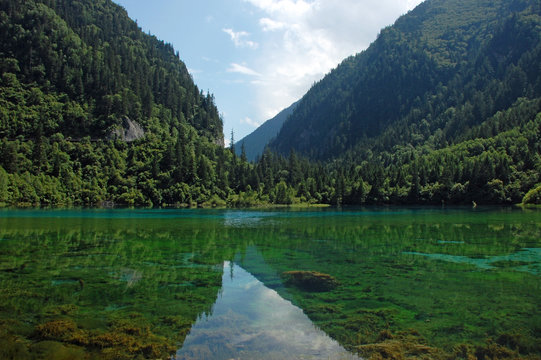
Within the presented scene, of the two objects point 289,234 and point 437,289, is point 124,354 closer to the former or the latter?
point 437,289

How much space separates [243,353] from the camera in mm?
13070

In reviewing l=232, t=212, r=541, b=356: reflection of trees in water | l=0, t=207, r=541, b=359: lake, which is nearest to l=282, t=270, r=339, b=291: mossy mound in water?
l=0, t=207, r=541, b=359: lake

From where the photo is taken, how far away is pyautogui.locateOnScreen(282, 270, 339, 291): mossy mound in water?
21531 millimetres

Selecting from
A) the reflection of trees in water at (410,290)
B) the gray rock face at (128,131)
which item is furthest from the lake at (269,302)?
the gray rock face at (128,131)

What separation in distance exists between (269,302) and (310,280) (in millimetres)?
4441

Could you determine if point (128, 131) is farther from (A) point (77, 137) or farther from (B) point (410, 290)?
(B) point (410, 290)

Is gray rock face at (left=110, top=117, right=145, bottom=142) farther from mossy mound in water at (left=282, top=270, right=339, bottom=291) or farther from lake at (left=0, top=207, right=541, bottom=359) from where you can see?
mossy mound in water at (left=282, top=270, right=339, bottom=291)

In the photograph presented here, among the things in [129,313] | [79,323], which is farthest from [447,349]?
[79,323]

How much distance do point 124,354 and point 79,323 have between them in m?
3.84

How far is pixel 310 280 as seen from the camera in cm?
2312

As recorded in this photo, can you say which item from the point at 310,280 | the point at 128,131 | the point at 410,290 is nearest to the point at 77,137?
the point at 128,131

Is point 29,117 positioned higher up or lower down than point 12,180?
higher up

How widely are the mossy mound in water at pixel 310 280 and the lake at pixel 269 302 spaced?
12cm

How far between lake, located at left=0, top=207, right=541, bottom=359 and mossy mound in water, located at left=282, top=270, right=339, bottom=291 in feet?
0.40
